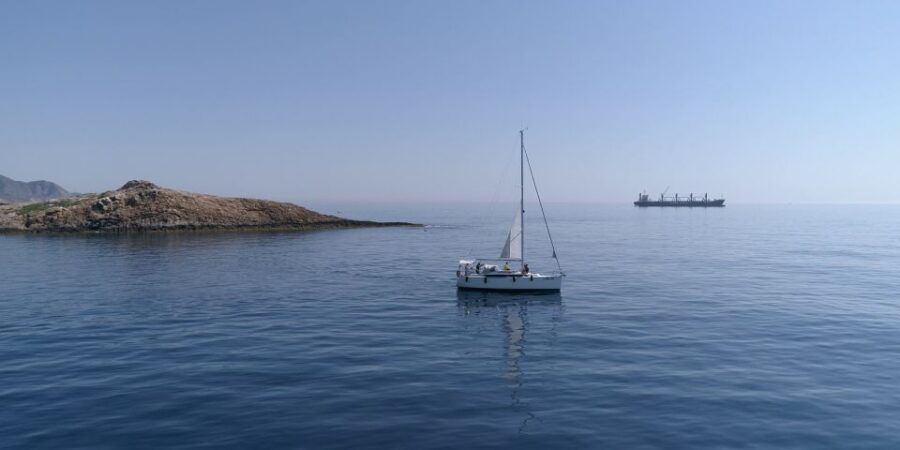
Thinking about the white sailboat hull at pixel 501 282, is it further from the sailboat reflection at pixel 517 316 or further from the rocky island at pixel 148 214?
the rocky island at pixel 148 214

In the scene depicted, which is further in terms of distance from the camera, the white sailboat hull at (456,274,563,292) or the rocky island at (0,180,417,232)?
the rocky island at (0,180,417,232)

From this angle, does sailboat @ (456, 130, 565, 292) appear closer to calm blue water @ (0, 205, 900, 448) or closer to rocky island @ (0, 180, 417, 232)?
calm blue water @ (0, 205, 900, 448)

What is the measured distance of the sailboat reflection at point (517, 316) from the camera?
26.0 m

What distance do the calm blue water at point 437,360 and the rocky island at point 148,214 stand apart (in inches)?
2003

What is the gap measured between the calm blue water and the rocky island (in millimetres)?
50867

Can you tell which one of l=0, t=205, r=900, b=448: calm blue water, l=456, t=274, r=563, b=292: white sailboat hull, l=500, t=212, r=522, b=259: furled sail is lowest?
l=0, t=205, r=900, b=448: calm blue water

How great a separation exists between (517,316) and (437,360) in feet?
45.4

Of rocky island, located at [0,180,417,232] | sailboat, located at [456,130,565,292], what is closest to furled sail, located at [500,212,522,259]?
sailboat, located at [456,130,565,292]

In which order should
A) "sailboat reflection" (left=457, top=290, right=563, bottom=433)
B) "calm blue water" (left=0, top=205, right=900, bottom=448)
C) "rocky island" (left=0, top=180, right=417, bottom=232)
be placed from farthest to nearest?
"rocky island" (left=0, top=180, right=417, bottom=232) → "sailboat reflection" (left=457, top=290, right=563, bottom=433) → "calm blue water" (left=0, top=205, right=900, bottom=448)

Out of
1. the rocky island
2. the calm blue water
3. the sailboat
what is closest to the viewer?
the calm blue water

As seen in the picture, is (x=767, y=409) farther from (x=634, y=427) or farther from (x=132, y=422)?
(x=132, y=422)

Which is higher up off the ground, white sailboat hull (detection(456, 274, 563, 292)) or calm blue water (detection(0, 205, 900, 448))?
white sailboat hull (detection(456, 274, 563, 292))

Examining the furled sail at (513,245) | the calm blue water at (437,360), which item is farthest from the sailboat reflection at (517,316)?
the furled sail at (513,245)

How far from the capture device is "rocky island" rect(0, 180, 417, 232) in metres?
107
